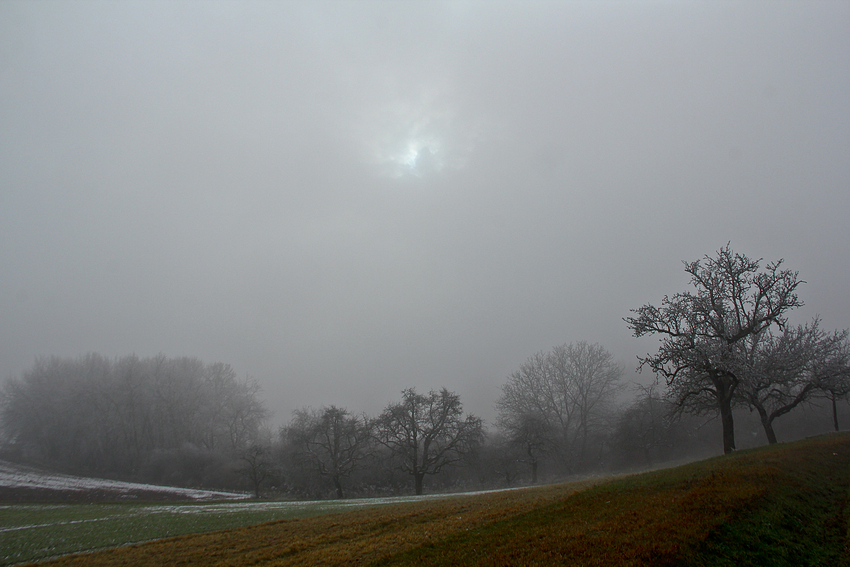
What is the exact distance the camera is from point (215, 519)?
23266 millimetres

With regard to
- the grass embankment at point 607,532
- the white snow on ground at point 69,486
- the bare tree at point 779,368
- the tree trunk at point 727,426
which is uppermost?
the bare tree at point 779,368

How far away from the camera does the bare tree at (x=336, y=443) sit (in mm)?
53344

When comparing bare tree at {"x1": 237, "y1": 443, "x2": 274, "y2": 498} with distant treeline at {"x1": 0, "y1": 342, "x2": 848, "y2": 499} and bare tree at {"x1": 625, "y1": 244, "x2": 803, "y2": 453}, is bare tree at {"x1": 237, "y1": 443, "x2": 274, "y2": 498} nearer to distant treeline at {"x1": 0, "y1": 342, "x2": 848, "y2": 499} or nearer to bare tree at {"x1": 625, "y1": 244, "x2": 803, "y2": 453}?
distant treeline at {"x1": 0, "y1": 342, "x2": 848, "y2": 499}

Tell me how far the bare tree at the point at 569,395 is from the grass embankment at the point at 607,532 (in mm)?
50068

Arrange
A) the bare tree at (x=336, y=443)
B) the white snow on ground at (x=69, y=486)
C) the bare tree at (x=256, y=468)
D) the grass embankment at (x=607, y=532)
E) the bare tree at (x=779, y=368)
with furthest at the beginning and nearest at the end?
the bare tree at (x=336, y=443) → the bare tree at (x=256, y=468) → the white snow on ground at (x=69, y=486) → the bare tree at (x=779, y=368) → the grass embankment at (x=607, y=532)

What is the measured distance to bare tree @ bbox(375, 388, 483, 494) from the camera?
50.8m

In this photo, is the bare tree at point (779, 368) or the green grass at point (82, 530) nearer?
the green grass at point (82, 530)

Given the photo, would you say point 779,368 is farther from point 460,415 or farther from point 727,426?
point 460,415

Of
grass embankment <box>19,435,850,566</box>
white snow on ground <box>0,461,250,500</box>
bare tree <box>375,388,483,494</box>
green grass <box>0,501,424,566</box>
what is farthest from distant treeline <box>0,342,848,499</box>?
green grass <box>0,501,424,566</box>

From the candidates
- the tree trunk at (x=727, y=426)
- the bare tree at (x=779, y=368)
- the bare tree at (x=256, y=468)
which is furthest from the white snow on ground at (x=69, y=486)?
the bare tree at (x=779, y=368)

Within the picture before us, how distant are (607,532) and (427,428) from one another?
44.7 meters

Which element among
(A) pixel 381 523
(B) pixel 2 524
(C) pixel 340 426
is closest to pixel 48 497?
(B) pixel 2 524

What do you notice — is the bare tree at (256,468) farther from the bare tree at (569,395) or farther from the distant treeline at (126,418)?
the bare tree at (569,395)

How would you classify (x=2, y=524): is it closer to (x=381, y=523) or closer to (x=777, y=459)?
(x=381, y=523)
